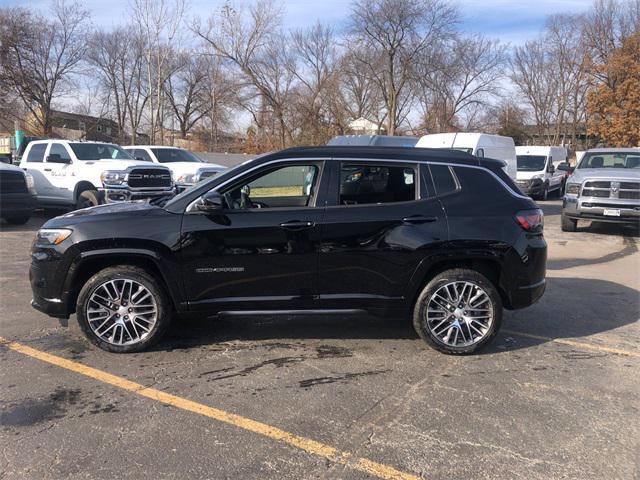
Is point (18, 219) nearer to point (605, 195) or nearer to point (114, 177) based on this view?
point (114, 177)

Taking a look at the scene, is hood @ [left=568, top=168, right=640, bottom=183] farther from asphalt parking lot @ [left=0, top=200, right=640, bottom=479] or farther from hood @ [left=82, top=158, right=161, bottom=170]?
hood @ [left=82, top=158, right=161, bottom=170]

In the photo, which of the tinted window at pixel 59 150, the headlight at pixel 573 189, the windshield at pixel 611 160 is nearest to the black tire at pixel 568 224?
the headlight at pixel 573 189

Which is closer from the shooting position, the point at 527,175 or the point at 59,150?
the point at 59,150

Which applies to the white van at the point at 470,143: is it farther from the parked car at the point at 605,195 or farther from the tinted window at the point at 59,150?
the tinted window at the point at 59,150

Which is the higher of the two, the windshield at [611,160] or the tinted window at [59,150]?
the tinted window at [59,150]

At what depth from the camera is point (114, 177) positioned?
12438mm

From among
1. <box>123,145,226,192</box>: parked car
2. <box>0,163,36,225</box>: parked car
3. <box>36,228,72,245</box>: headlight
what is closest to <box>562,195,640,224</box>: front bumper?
<box>123,145,226,192</box>: parked car

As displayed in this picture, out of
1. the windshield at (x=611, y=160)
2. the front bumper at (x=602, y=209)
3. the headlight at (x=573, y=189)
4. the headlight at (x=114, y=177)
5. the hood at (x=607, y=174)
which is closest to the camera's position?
the front bumper at (x=602, y=209)

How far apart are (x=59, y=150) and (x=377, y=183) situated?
1146 centimetres

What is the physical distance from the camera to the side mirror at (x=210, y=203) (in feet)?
14.7

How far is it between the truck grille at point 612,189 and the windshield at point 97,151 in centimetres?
1136

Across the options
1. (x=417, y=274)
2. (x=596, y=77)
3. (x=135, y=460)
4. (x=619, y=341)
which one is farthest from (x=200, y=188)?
(x=596, y=77)

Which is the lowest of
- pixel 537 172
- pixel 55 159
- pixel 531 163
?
pixel 537 172

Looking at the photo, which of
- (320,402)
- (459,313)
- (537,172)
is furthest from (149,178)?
(537,172)
